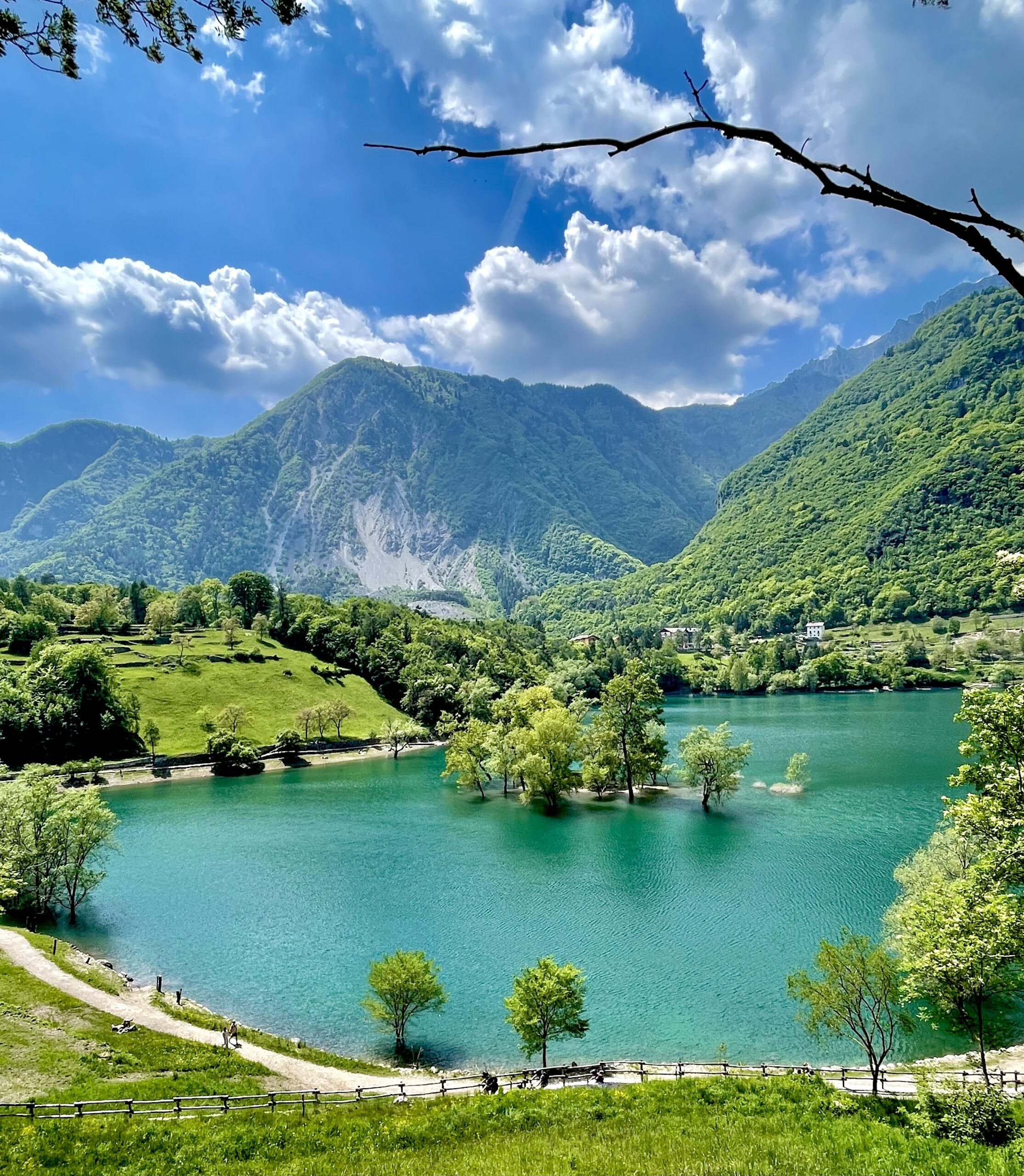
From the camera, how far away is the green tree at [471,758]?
76.8 meters

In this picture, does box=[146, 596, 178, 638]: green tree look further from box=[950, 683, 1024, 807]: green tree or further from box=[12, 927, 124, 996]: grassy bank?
box=[950, 683, 1024, 807]: green tree

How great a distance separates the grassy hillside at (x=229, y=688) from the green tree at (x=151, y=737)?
144 centimetres

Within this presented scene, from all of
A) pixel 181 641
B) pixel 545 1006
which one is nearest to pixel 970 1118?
pixel 545 1006

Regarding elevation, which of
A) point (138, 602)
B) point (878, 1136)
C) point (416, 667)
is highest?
point (138, 602)

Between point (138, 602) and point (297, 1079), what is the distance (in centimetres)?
15823

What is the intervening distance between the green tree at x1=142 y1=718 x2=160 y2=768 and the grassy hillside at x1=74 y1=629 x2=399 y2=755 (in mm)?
1438

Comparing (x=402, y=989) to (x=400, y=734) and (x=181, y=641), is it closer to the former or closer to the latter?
(x=400, y=734)

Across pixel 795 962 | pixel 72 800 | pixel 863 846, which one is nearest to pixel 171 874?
pixel 72 800

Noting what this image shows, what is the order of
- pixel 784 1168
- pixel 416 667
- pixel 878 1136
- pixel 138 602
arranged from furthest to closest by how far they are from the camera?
pixel 138 602, pixel 416 667, pixel 878 1136, pixel 784 1168

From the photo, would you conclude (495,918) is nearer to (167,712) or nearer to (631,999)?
(631,999)

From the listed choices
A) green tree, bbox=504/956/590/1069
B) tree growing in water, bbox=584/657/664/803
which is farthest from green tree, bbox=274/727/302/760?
green tree, bbox=504/956/590/1069

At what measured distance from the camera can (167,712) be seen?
351 ft

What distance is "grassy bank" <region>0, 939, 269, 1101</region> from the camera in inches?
846

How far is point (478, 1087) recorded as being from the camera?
78.7 feet
